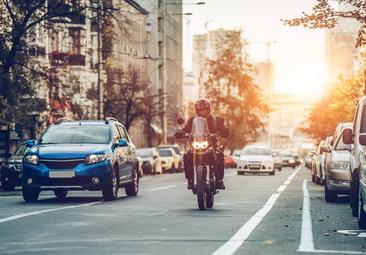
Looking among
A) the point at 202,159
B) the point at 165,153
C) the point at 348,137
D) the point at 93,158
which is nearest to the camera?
the point at 348,137

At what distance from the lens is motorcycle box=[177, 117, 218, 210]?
18891mm

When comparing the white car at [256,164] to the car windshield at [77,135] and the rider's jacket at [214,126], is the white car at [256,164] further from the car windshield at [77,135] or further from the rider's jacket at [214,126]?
the rider's jacket at [214,126]

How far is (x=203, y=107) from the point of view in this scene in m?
19.3

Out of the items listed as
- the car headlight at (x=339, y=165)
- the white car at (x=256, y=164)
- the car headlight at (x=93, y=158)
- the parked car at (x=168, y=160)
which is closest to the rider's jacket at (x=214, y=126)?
the car headlight at (x=93, y=158)

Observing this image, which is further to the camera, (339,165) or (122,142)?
(122,142)

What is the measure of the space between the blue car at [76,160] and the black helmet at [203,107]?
3466mm

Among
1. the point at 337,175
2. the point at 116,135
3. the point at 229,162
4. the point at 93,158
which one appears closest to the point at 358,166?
the point at 337,175

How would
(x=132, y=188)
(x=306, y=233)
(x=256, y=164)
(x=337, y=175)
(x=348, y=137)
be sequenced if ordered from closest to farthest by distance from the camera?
(x=306, y=233) < (x=348, y=137) < (x=337, y=175) < (x=132, y=188) < (x=256, y=164)

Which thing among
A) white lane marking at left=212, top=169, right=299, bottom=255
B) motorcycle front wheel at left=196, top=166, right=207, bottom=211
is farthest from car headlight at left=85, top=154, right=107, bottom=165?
white lane marking at left=212, top=169, right=299, bottom=255

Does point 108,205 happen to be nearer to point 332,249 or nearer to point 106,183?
point 106,183

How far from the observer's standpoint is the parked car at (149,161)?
59616mm

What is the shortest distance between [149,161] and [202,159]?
40.9 meters

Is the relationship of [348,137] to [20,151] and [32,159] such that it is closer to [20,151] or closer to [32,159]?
[32,159]

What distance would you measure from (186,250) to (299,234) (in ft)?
8.53
